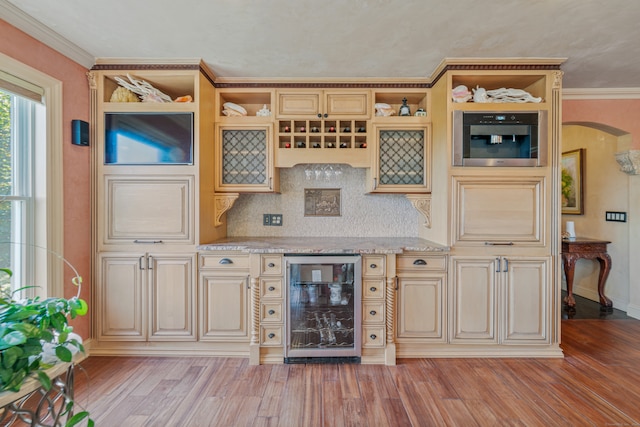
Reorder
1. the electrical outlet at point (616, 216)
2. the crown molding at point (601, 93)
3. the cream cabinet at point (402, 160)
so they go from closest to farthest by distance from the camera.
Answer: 1. the cream cabinet at point (402, 160)
2. the crown molding at point (601, 93)
3. the electrical outlet at point (616, 216)

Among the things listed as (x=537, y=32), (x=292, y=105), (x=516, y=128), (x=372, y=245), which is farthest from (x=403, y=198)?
(x=537, y=32)

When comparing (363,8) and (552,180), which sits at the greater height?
(363,8)

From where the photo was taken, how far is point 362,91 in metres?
2.75

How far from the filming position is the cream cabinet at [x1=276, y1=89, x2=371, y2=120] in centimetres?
276

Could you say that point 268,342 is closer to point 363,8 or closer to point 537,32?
point 363,8

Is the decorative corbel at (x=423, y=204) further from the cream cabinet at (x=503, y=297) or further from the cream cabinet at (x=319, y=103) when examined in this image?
the cream cabinet at (x=319, y=103)

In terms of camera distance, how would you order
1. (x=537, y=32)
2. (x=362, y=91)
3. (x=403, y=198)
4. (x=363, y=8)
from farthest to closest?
1. (x=403, y=198)
2. (x=362, y=91)
3. (x=537, y=32)
4. (x=363, y=8)

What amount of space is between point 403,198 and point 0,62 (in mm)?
3215

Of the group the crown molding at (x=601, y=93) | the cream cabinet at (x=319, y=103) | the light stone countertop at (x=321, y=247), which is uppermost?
the crown molding at (x=601, y=93)

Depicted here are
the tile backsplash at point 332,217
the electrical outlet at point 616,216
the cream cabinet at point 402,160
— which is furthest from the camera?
the electrical outlet at point 616,216

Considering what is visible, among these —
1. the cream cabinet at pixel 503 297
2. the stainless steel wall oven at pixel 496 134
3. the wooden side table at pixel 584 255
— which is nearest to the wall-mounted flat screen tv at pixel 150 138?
the stainless steel wall oven at pixel 496 134

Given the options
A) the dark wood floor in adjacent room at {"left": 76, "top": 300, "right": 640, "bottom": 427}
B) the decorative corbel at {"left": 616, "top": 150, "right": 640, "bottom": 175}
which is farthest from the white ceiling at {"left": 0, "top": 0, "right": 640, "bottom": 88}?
the dark wood floor in adjacent room at {"left": 76, "top": 300, "right": 640, "bottom": 427}

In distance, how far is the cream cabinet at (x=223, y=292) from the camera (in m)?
2.49

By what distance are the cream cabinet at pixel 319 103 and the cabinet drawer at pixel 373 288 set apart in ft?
4.98
